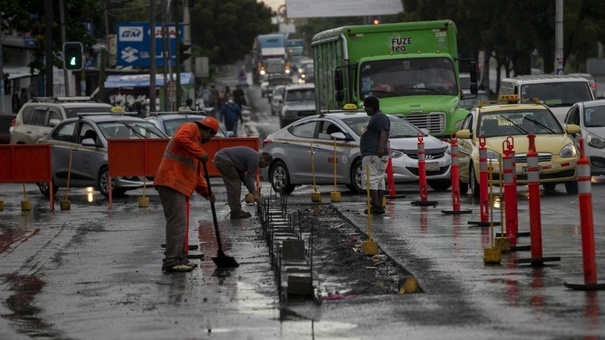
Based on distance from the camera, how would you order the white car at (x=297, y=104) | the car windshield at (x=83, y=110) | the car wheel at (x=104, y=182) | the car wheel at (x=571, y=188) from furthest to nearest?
1. the white car at (x=297, y=104)
2. the car windshield at (x=83, y=110)
3. the car wheel at (x=104, y=182)
4. the car wheel at (x=571, y=188)

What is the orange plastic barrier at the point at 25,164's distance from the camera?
2497 cm

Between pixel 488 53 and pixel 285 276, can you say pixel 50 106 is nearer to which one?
pixel 285 276

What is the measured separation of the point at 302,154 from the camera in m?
27.3

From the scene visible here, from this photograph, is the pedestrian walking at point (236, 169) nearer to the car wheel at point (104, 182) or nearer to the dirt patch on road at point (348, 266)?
the dirt patch on road at point (348, 266)

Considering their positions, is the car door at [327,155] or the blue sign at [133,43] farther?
the blue sign at [133,43]

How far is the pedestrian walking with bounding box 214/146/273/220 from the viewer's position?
21594 millimetres

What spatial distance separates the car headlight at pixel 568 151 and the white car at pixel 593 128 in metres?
3.43

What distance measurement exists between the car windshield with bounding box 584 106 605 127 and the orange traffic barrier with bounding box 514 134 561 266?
15.0 m

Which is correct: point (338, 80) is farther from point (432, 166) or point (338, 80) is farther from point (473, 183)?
point (473, 183)

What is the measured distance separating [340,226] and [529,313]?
8671mm

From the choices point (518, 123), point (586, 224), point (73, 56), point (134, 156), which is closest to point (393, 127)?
point (518, 123)

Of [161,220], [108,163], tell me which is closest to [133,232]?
[161,220]

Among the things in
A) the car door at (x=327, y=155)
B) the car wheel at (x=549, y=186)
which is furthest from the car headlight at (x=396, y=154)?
the car wheel at (x=549, y=186)

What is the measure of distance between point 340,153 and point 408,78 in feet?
20.1
